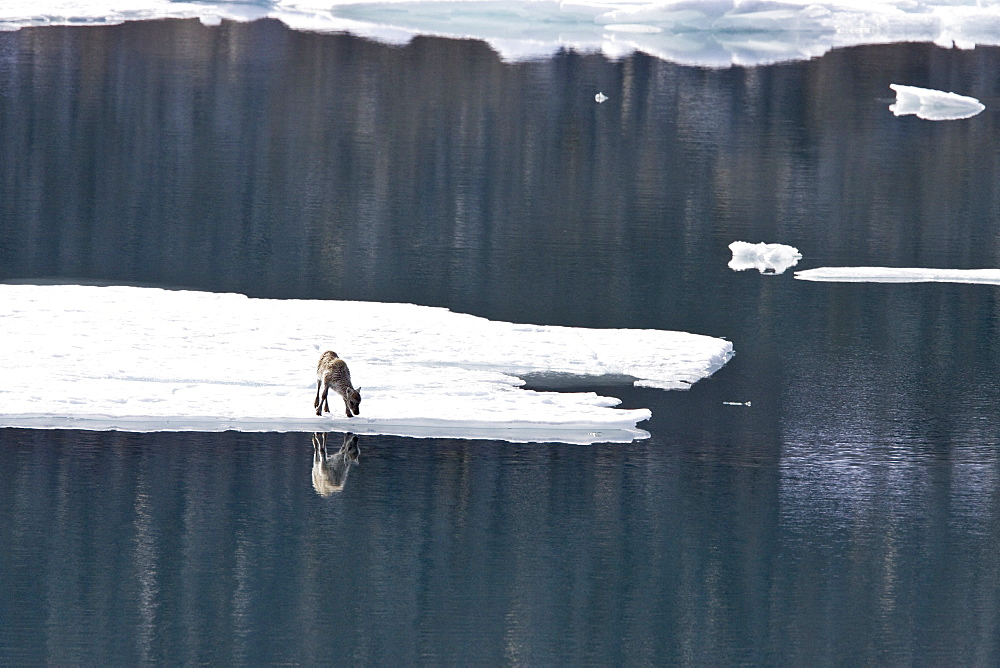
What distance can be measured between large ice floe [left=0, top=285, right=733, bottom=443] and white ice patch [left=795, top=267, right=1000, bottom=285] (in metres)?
3.05

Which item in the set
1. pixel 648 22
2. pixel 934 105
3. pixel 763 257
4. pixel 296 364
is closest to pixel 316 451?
pixel 296 364

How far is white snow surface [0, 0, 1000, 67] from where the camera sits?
35.5m

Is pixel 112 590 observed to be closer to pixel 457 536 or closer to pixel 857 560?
pixel 457 536

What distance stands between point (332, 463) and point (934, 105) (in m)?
19.7

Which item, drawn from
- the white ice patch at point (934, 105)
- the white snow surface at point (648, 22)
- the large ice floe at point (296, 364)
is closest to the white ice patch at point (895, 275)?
the large ice floe at point (296, 364)

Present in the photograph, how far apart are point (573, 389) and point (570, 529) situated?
2091mm

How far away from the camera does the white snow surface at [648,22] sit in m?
35.5

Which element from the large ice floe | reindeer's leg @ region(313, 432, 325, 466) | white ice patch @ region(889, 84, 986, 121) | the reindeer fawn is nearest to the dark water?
reindeer's leg @ region(313, 432, 325, 466)

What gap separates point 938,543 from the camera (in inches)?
312

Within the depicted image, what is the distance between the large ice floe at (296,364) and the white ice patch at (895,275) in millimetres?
3052

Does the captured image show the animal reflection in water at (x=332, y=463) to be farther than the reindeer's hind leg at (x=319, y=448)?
No

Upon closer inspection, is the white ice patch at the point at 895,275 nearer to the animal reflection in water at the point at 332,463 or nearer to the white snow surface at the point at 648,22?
the animal reflection in water at the point at 332,463

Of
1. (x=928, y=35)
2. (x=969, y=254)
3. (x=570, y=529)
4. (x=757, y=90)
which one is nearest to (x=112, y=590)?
(x=570, y=529)

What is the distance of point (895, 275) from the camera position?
559 inches
